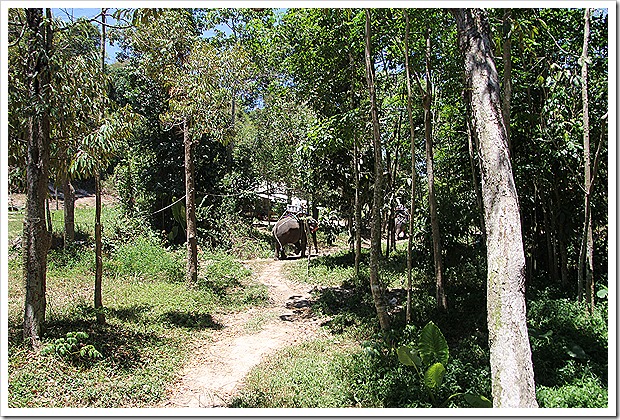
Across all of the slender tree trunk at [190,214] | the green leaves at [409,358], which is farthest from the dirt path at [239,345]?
the green leaves at [409,358]

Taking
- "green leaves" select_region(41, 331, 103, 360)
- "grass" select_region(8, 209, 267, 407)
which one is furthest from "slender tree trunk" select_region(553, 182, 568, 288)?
"green leaves" select_region(41, 331, 103, 360)

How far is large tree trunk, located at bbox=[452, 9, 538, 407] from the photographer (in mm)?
3398

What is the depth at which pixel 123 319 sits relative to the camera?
22.1 ft

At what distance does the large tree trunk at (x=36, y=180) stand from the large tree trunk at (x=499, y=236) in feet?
13.9

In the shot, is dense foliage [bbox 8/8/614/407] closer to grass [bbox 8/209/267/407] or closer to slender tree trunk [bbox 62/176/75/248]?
grass [bbox 8/209/267/407]

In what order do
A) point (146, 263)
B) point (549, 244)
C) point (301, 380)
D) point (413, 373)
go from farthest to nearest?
point (146, 263) < point (549, 244) < point (301, 380) < point (413, 373)

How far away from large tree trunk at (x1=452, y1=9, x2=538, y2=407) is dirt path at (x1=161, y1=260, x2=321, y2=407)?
2.85 metres

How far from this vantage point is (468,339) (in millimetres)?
5902

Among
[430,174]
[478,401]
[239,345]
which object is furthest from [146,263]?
[478,401]

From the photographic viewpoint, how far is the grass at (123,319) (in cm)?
467

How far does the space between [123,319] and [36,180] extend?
2.50 m

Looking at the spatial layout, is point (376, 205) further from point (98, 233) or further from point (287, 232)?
point (287, 232)

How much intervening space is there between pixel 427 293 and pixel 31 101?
631 cm

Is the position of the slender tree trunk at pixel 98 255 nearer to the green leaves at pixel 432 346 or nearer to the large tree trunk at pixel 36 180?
the large tree trunk at pixel 36 180
